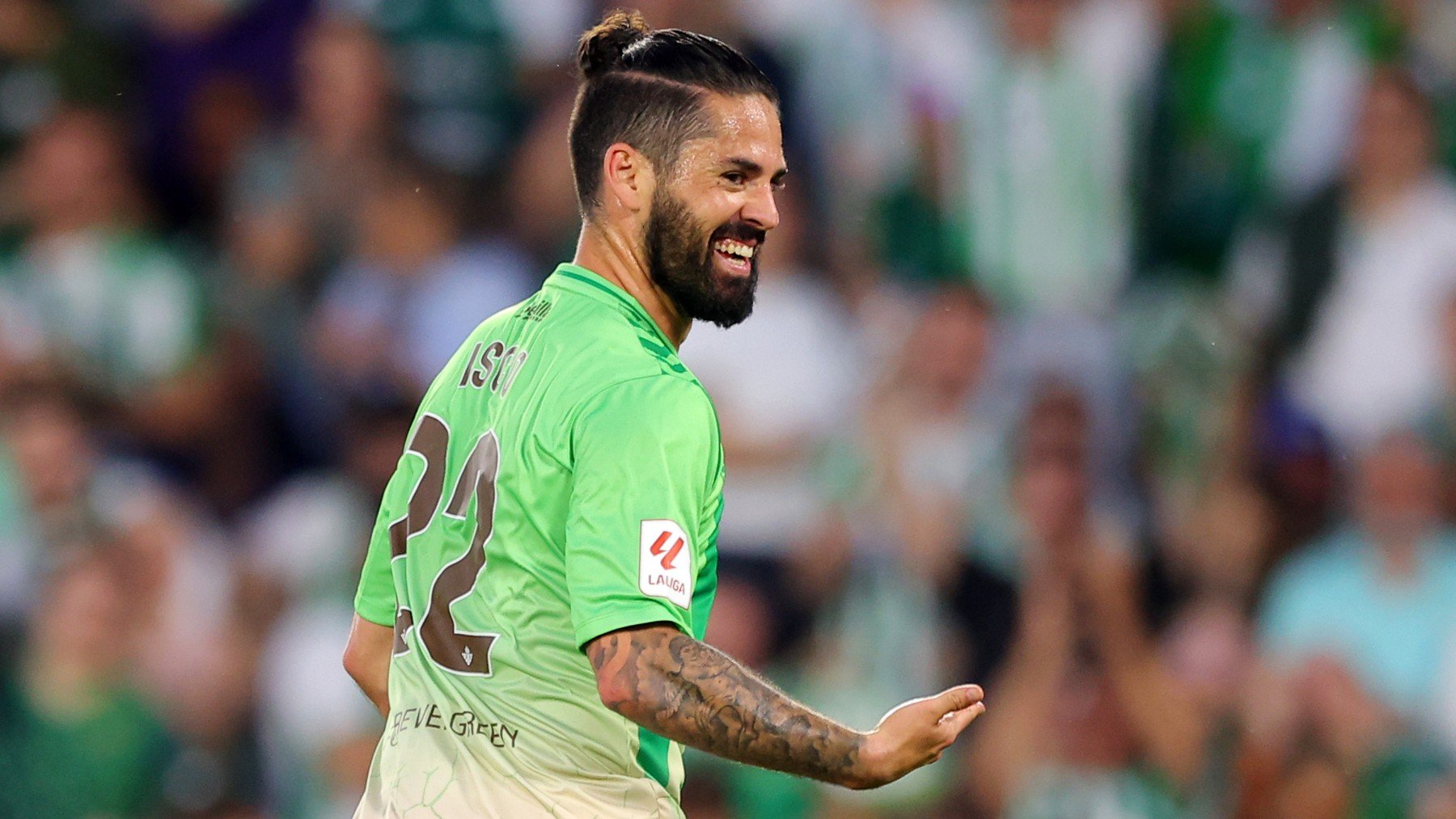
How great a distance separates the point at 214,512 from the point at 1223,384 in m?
4.03

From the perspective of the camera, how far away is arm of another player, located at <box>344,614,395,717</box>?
11.6ft

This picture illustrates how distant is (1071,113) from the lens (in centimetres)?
742

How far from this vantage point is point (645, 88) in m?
3.23

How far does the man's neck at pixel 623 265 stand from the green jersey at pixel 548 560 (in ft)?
0.17

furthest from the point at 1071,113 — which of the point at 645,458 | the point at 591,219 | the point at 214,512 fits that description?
the point at 645,458

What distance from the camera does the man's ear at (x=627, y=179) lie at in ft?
10.6

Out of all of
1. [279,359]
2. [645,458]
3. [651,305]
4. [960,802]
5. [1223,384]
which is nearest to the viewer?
[645,458]

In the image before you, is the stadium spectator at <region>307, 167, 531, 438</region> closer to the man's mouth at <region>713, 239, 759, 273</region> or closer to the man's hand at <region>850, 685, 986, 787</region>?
the man's mouth at <region>713, 239, 759, 273</region>

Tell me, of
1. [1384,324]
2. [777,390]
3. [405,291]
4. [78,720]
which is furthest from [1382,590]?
[78,720]

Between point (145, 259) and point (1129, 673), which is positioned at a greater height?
point (145, 259)

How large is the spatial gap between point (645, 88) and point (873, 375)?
4.12m

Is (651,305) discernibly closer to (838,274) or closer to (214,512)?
(838,274)

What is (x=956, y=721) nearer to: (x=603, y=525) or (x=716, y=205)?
(x=603, y=525)

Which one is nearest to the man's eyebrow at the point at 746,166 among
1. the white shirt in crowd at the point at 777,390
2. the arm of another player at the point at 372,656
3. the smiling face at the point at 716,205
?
the smiling face at the point at 716,205
